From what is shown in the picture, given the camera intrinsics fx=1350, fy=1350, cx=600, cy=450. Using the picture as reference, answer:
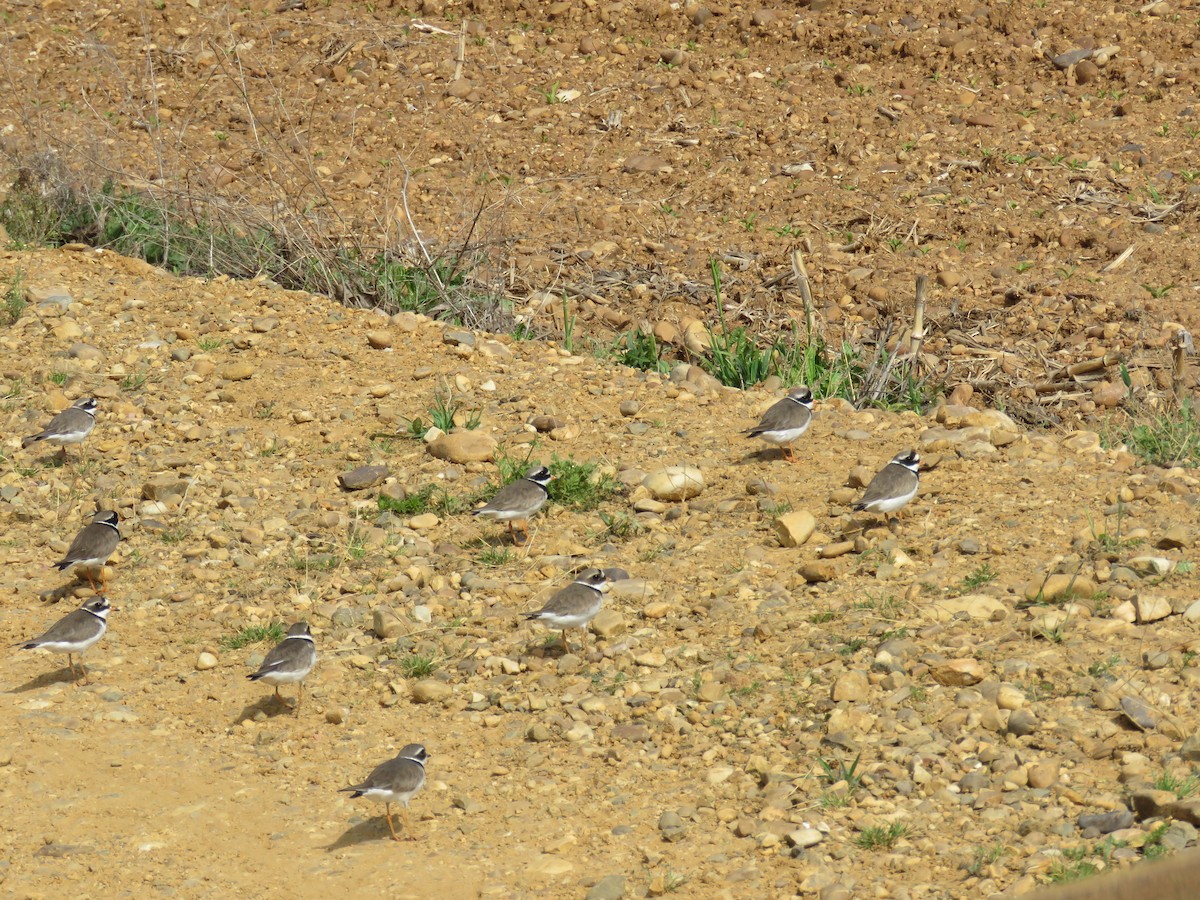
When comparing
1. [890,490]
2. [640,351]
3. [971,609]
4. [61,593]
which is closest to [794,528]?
[890,490]

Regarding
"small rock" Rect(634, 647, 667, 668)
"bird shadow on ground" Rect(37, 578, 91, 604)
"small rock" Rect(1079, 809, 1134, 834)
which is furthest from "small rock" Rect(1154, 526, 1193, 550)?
"bird shadow on ground" Rect(37, 578, 91, 604)

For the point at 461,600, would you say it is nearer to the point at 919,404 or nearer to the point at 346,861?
the point at 346,861

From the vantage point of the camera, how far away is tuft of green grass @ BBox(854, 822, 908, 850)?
531cm

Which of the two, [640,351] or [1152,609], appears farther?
[640,351]

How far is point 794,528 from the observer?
768 cm

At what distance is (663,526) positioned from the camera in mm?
8180

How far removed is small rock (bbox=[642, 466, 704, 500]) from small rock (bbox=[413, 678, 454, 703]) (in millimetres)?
2111

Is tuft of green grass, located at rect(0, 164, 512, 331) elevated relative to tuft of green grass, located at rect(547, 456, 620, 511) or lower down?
elevated

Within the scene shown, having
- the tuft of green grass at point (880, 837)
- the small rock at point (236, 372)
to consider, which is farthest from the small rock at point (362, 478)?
the tuft of green grass at point (880, 837)

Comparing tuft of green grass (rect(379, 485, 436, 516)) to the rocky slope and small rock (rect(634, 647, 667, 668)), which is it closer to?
the rocky slope

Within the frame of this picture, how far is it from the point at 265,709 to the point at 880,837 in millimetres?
3216

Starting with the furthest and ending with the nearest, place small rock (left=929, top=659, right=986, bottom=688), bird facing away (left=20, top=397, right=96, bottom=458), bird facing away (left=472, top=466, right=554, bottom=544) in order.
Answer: bird facing away (left=20, top=397, right=96, bottom=458)
bird facing away (left=472, top=466, right=554, bottom=544)
small rock (left=929, top=659, right=986, bottom=688)

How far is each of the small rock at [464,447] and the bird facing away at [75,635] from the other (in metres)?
2.50

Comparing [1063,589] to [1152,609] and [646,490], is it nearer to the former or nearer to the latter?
[1152,609]
